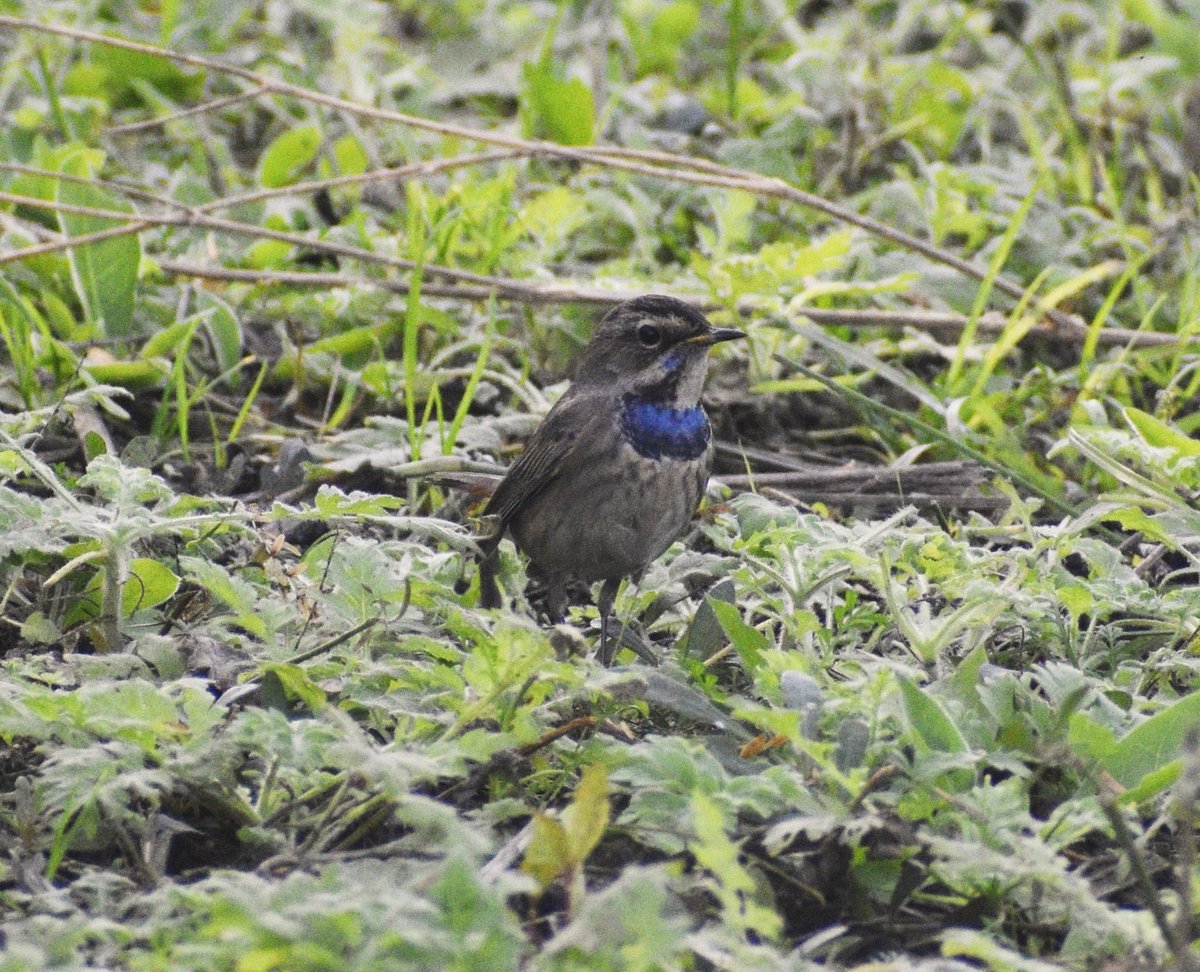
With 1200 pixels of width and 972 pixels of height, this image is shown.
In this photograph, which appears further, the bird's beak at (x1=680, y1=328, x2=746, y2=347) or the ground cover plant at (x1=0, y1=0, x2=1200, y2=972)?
the bird's beak at (x1=680, y1=328, x2=746, y2=347)

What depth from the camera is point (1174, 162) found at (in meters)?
7.77

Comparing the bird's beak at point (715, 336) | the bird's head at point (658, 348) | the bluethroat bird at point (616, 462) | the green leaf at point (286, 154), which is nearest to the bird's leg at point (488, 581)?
the bluethroat bird at point (616, 462)

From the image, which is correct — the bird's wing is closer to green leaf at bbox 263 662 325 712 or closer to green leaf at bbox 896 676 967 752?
green leaf at bbox 263 662 325 712

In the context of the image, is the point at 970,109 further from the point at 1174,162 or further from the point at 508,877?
the point at 508,877

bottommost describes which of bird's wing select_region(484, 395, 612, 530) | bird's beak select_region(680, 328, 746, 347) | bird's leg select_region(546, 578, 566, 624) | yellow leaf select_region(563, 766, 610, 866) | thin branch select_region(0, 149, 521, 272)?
bird's leg select_region(546, 578, 566, 624)

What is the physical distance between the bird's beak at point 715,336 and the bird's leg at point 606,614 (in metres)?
0.82

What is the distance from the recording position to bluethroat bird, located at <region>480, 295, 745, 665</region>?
4.86 meters

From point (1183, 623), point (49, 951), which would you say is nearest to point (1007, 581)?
point (1183, 623)

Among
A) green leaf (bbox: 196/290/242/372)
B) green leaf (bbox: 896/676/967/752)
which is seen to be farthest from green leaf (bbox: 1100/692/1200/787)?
green leaf (bbox: 196/290/242/372)

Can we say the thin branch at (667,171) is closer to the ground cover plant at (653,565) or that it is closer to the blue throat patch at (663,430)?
the ground cover plant at (653,565)

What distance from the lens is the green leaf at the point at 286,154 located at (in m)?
7.37

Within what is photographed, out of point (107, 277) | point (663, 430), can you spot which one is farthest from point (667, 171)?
point (107, 277)

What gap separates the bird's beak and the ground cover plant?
0.97 feet

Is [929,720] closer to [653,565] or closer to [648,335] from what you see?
[653,565]
